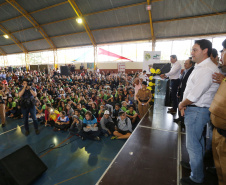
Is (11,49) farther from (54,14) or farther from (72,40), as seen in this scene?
(54,14)

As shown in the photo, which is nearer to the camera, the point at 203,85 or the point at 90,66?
the point at 203,85

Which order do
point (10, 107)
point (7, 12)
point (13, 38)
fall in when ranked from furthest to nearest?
point (13, 38), point (7, 12), point (10, 107)

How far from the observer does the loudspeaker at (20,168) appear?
1840mm

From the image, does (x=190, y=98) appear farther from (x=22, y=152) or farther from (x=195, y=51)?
(x=22, y=152)

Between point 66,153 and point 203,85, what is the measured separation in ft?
10.5

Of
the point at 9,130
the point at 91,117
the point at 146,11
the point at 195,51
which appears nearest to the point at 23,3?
the point at 146,11

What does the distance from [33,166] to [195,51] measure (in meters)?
2.98

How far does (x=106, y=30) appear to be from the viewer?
11.8 metres

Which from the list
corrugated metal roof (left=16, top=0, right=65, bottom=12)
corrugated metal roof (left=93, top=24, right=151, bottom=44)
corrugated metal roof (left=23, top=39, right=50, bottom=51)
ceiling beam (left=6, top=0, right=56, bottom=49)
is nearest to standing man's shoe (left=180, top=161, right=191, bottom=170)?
corrugated metal roof (left=93, top=24, right=151, bottom=44)

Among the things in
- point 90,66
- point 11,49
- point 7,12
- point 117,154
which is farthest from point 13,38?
point 117,154

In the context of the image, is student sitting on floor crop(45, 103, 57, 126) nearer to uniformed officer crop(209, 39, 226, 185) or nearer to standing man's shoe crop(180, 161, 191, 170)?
Result: standing man's shoe crop(180, 161, 191, 170)

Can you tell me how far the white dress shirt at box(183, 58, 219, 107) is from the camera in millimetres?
1075

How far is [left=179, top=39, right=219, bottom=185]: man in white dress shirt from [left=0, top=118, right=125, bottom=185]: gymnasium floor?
6.00ft

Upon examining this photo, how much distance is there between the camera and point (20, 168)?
200 centimetres
